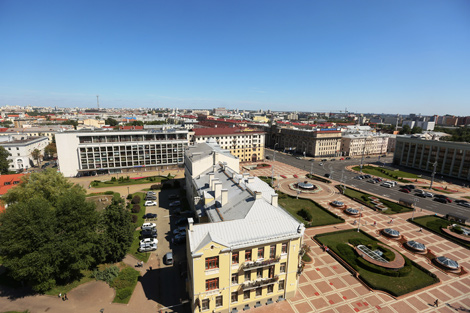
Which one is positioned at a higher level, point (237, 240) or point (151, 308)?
point (237, 240)

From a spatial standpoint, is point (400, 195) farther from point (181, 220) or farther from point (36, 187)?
point (36, 187)

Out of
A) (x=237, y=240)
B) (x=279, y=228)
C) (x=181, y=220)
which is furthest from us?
(x=181, y=220)

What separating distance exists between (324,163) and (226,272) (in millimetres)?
113143

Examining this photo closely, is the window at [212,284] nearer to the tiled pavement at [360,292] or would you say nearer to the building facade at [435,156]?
the tiled pavement at [360,292]

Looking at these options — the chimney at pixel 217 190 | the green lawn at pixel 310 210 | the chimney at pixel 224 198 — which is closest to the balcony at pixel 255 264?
the chimney at pixel 224 198

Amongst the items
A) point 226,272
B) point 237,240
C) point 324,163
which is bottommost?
point 324,163

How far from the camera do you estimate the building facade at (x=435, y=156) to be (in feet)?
319

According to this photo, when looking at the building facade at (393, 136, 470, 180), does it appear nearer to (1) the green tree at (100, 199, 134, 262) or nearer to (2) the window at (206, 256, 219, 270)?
(2) the window at (206, 256, 219, 270)

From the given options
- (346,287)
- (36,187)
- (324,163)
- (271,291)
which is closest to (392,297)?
(346,287)

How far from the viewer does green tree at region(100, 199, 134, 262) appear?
4016cm

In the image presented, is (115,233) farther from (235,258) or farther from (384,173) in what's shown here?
(384,173)

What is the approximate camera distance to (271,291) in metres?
34.4

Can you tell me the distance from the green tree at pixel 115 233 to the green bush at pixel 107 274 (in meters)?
2.60

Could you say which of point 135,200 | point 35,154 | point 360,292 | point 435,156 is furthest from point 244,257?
point 35,154
